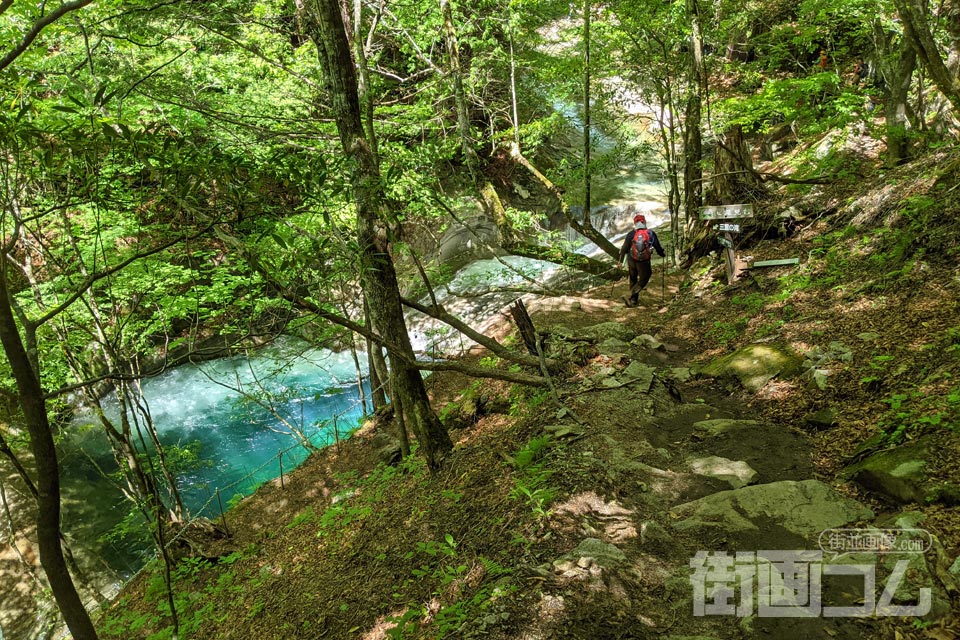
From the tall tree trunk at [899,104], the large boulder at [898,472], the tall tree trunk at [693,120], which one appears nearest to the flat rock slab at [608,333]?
the tall tree trunk at [693,120]

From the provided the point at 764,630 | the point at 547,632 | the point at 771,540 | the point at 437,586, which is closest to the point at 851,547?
the point at 771,540

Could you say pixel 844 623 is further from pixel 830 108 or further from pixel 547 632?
pixel 830 108

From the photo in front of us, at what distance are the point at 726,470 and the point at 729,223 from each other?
6.24 meters

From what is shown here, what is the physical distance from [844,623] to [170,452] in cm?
1132

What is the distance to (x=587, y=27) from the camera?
10.5 m

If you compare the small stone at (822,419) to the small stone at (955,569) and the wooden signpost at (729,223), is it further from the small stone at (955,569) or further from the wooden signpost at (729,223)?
the wooden signpost at (729,223)

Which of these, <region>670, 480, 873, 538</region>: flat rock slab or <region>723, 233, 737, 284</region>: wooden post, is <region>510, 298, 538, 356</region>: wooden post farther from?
<region>723, 233, 737, 284</region>: wooden post

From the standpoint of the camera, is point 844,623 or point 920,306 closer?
point 844,623

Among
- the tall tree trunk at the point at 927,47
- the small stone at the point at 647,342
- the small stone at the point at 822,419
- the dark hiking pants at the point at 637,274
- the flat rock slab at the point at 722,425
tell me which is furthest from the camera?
the dark hiking pants at the point at 637,274

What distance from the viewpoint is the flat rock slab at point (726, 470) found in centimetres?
456

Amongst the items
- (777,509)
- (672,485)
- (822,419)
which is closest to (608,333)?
(822,419)

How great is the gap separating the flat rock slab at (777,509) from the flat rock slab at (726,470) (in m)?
0.26

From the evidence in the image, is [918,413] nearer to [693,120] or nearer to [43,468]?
[43,468]

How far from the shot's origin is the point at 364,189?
4660mm
